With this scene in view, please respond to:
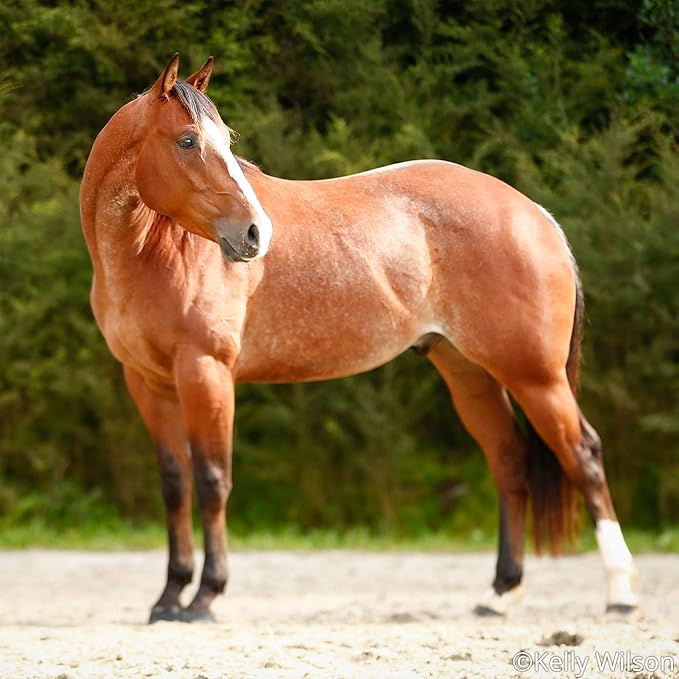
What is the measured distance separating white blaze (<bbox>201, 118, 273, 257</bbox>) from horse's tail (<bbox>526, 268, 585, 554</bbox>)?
1.59 metres

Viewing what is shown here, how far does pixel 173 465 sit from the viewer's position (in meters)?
4.80

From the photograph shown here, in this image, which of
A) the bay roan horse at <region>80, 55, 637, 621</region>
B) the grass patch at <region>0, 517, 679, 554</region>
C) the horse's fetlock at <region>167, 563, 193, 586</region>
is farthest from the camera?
the grass patch at <region>0, 517, 679, 554</region>

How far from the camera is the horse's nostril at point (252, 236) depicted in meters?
4.14

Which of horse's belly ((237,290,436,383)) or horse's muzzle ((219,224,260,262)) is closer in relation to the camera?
horse's muzzle ((219,224,260,262))

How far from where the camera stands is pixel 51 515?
8.33 m

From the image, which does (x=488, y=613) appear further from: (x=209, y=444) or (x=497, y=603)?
(x=209, y=444)

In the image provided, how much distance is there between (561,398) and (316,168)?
99.3 inches

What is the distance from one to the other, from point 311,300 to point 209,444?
69 cm

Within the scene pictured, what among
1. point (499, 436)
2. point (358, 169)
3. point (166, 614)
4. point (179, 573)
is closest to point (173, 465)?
point (179, 573)

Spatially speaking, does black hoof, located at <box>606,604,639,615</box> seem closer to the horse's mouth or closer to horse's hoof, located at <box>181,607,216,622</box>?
horse's hoof, located at <box>181,607,216,622</box>

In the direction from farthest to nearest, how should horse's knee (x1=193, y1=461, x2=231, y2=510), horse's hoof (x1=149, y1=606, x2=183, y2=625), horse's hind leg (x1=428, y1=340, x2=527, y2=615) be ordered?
horse's hind leg (x1=428, y1=340, x2=527, y2=615) < horse's hoof (x1=149, y1=606, x2=183, y2=625) < horse's knee (x1=193, y1=461, x2=231, y2=510)

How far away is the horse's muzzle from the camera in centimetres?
414

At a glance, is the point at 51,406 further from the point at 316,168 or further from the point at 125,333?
the point at 125,333

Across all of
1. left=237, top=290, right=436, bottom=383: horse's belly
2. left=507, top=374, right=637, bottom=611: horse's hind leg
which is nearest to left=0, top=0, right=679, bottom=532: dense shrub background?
left=237, top=290, right=436, bottom=383: horse's belly
